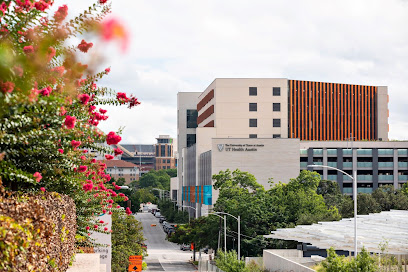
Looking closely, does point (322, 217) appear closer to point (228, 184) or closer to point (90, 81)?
point (228, 184)

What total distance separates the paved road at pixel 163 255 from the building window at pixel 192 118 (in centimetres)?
2459

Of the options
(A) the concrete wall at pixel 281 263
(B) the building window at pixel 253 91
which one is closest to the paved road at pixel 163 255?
(A) the concrete wall at pixel 281 263

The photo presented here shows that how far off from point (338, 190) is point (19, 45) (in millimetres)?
103319

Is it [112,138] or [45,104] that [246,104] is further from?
[45,104]

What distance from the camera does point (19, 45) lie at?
7.75 meters

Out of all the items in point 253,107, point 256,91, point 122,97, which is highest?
point 256,91

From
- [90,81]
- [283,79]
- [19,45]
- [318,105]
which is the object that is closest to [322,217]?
[283,79]

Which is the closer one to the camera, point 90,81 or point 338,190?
point 90,81

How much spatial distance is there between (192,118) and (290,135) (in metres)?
33.3

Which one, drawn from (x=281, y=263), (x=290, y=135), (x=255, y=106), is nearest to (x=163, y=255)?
(x=255, y=106)

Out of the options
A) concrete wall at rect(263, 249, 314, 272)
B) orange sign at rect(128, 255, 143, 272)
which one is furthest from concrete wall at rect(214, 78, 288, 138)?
concrete wall at rect(263, 249, 314, 272)

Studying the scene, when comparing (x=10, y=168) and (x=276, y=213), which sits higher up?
(x=10, y=168)

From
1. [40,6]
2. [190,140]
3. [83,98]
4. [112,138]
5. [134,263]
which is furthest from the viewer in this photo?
[190,140]

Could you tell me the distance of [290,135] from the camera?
115m
